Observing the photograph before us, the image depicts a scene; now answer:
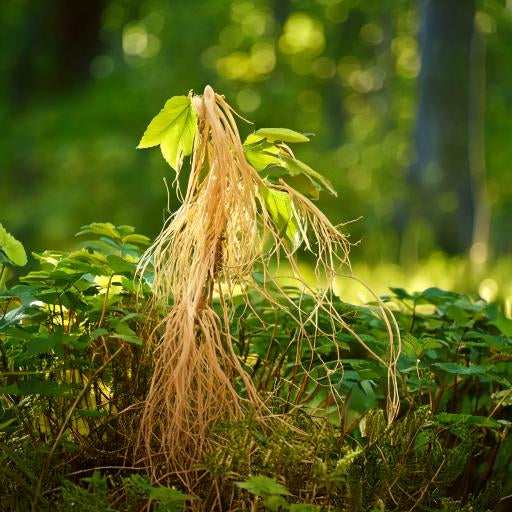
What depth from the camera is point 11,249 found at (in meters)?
1.71

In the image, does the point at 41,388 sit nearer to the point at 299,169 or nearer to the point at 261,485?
the point at 261,485

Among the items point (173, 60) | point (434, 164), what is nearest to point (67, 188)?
point (173, 60)

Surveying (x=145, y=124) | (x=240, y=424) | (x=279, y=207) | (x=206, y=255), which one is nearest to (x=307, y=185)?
(x=279, y=207)

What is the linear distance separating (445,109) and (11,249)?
8.35 m

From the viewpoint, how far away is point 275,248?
159cm

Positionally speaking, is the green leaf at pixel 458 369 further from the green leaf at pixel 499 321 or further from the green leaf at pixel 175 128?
the green leaf at pixel 175 128

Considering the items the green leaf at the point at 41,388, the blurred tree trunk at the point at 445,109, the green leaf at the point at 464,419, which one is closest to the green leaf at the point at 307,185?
the green leaf at the point at 464,419

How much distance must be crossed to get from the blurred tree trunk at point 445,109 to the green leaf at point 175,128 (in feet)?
25.0

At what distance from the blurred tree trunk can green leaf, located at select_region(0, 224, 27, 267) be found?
7.53 meters

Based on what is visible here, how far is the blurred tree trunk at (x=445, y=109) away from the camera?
29.8 ft

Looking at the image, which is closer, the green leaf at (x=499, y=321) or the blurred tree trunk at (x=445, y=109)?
the green leaf at (x=499, y=321)

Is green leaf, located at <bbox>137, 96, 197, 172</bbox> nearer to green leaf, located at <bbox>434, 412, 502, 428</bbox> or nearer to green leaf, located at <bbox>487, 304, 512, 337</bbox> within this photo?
green leaf, located at <bbox>434, 412, 502, 428</bbox>

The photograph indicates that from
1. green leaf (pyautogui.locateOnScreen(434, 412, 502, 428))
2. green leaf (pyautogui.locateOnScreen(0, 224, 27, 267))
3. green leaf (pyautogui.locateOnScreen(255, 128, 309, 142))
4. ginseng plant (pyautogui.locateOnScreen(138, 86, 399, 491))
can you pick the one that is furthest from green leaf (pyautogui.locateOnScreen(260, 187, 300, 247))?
green leaf (pyautogui.locateOnScreen(0, 224, 27, 267))

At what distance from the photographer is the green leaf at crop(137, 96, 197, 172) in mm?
1481
